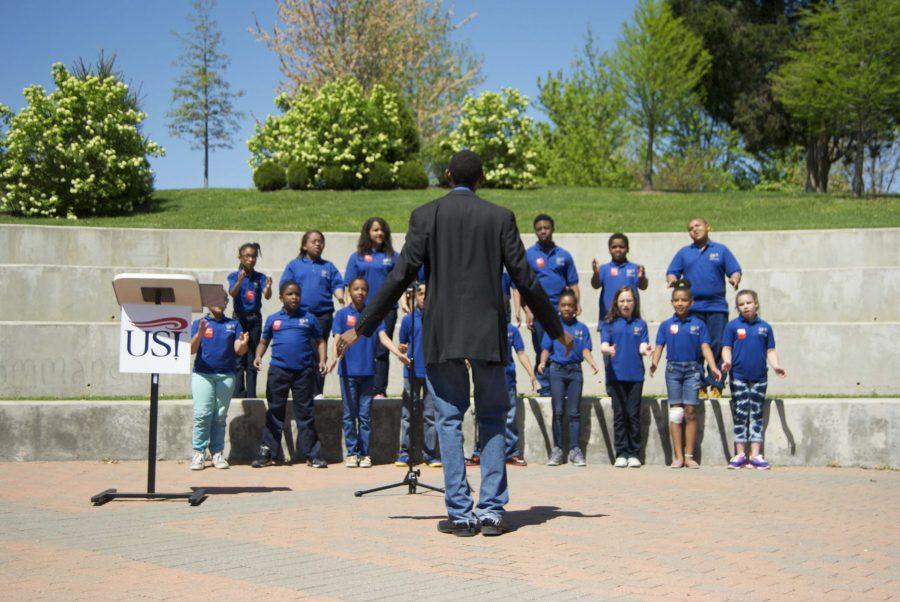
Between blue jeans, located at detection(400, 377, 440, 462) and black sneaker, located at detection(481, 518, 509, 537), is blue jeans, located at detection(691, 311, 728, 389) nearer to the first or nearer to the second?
blue jeans, located at detection(400, 377, 440, 462)

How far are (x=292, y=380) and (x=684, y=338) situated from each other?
3.96m

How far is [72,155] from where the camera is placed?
73.3ft

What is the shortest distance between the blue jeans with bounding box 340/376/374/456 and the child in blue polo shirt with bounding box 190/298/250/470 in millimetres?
1136

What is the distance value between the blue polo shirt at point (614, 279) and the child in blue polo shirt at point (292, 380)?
130 inches

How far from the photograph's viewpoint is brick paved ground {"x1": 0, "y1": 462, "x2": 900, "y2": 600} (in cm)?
514

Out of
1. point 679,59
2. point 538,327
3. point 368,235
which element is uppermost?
point 679,59

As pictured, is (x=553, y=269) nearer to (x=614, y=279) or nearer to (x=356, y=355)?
(x=614, y=279)

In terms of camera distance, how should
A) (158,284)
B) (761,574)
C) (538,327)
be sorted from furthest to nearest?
(538,327) → (158,284) → (761,574)

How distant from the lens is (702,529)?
22.4 feet

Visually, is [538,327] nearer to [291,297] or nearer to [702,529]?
[291,297]

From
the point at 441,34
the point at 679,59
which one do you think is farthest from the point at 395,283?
the point at 441,34

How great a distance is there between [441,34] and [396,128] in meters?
22.9

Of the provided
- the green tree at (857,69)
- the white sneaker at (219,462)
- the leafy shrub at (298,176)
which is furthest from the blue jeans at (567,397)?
the green tree at (857,69)

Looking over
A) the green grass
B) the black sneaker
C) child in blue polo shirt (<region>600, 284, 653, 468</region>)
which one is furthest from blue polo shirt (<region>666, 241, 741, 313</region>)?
the green grass
